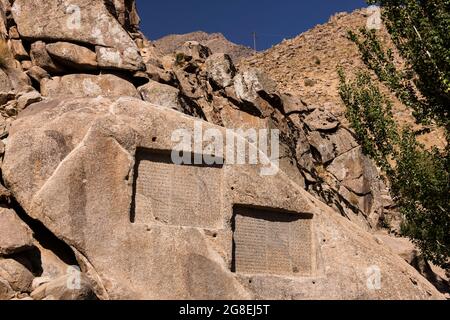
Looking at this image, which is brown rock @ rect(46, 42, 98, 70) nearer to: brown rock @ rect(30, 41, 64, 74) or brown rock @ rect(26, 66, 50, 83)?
brown rock @ rect(30, 41, 64, 74)

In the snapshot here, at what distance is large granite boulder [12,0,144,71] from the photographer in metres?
15.2

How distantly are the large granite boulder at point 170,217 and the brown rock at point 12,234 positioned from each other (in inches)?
11.8

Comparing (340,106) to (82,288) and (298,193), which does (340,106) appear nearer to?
(298,193)

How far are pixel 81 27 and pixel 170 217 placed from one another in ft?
24.0

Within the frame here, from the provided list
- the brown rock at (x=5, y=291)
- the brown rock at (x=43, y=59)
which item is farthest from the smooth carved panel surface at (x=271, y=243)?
the brown rock at (x=43, y=59)

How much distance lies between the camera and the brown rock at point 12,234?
8.91 meters

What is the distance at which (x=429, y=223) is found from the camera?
1477cm

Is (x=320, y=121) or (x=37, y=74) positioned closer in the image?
(x=37, y=74)

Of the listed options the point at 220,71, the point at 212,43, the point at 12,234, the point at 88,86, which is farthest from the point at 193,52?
the point at 212,43

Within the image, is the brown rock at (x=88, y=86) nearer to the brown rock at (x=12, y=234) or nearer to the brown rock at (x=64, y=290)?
the brown rock at (x=12, y=234)

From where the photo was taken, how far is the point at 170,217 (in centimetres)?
1021

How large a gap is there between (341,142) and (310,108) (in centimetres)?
192

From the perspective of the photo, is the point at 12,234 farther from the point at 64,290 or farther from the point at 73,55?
the point at 73,55

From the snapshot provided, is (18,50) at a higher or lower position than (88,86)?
higher
